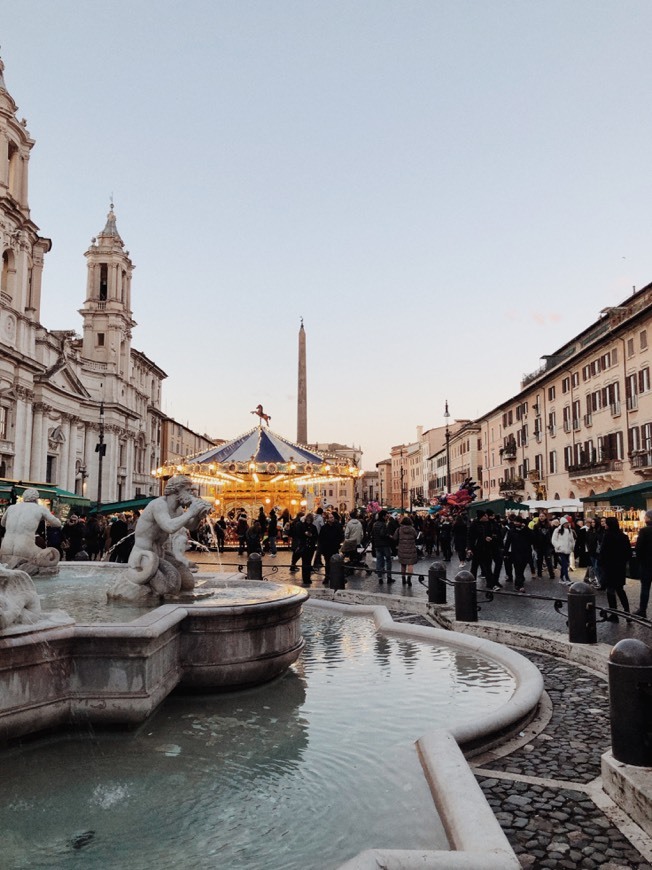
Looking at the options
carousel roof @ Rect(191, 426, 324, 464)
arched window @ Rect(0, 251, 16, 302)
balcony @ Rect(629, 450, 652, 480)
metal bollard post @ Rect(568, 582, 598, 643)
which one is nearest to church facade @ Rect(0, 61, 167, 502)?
arched window @ Rect(0, 251, 16, 302)

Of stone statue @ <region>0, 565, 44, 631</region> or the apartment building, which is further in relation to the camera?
the apartment building

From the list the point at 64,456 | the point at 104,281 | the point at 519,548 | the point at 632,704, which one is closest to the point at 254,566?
the point at 519,548

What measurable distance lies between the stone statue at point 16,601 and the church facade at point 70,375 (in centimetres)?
3439

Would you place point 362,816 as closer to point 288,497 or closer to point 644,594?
point 644,594

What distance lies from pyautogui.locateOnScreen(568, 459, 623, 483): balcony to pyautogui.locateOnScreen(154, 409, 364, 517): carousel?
1643 centimetres

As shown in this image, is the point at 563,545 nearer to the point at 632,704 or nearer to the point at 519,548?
the point at 519,548

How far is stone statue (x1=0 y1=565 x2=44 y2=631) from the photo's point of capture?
4.34m

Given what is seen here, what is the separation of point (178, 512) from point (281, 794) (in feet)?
11.3

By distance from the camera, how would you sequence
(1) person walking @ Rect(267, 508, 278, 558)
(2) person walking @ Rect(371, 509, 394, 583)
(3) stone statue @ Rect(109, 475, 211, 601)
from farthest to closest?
(1) person walking @ Rect(267, 508, 278, 558)
(2) person walking @ Rect(371, 509, 394, 583)
(3) stone statue @ Rect(109, 475, 211, 601)

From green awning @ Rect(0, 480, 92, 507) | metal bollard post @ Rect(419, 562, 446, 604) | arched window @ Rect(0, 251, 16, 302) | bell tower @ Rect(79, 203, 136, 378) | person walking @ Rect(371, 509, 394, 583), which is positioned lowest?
metal bollard post @ Rect(419, 562, 446, 604)

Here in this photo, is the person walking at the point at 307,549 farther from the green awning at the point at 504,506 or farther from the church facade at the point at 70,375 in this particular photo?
the church facade at the point at 70,375

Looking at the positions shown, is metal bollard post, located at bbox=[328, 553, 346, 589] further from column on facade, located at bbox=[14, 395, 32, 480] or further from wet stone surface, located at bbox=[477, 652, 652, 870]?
column on facade, located at bbox=[14, 395, 32, 480]

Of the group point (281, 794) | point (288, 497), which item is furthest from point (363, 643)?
point (288, 497)

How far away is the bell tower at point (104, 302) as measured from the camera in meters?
62.7
